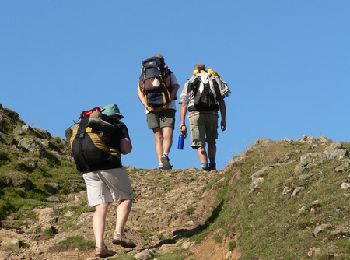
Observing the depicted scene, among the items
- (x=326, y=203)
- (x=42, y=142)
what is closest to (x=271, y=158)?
(x=326, y=203)

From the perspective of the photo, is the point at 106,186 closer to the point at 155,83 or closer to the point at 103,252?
the point at 103,252

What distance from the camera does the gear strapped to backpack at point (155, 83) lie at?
18156 millimetres

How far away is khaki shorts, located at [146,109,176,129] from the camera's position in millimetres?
18500

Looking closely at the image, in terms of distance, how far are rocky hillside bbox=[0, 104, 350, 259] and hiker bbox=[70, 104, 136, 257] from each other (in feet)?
2.74

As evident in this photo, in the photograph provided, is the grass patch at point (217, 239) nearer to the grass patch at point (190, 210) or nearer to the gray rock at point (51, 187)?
the grass patch at point (190, 210)

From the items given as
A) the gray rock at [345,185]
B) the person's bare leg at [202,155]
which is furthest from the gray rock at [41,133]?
the gray rock at [345,185]

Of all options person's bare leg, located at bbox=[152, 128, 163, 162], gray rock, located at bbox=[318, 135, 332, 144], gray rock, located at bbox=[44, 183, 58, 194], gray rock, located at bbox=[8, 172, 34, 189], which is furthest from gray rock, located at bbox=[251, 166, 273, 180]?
gray rock, located at bbox=[8, 172, 34, 189]

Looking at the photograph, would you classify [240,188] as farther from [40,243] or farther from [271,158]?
[40,243]

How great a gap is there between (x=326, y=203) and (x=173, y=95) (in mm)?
7973

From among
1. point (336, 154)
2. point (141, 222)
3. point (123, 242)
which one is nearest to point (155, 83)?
point (141, 222)

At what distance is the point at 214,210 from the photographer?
1449 cm

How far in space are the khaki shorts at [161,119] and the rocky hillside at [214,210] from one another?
1.44 m

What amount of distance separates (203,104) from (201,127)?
63cm

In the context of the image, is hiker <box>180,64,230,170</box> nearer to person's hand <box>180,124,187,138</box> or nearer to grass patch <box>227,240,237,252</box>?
person's hand <box>180,124,187,138</box>
